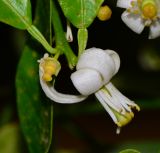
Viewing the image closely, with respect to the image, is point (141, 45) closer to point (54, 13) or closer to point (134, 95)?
point (134, 95)

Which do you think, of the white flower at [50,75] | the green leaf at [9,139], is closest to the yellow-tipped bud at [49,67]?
the white flower at [50,75]

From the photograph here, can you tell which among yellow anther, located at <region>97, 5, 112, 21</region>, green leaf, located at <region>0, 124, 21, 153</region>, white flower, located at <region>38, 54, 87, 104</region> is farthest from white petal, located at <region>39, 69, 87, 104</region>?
green leaf, located at <region>0, 124, 21, 153</region>

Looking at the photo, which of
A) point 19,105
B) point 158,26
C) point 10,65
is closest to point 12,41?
point 10,65

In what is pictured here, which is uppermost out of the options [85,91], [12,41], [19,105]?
[85,91]

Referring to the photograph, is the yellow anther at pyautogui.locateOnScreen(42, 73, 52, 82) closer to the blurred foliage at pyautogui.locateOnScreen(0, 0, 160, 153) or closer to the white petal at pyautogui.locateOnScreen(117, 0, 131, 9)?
the white petal at pyautogui.locateOnScreen(117, 0, 131, 9)

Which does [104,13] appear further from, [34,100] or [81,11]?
[34,100]

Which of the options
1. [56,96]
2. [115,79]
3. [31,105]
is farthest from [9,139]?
[56,96]

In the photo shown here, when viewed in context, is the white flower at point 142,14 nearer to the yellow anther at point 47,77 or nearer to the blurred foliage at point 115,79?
the yellow anther at point 47,77
